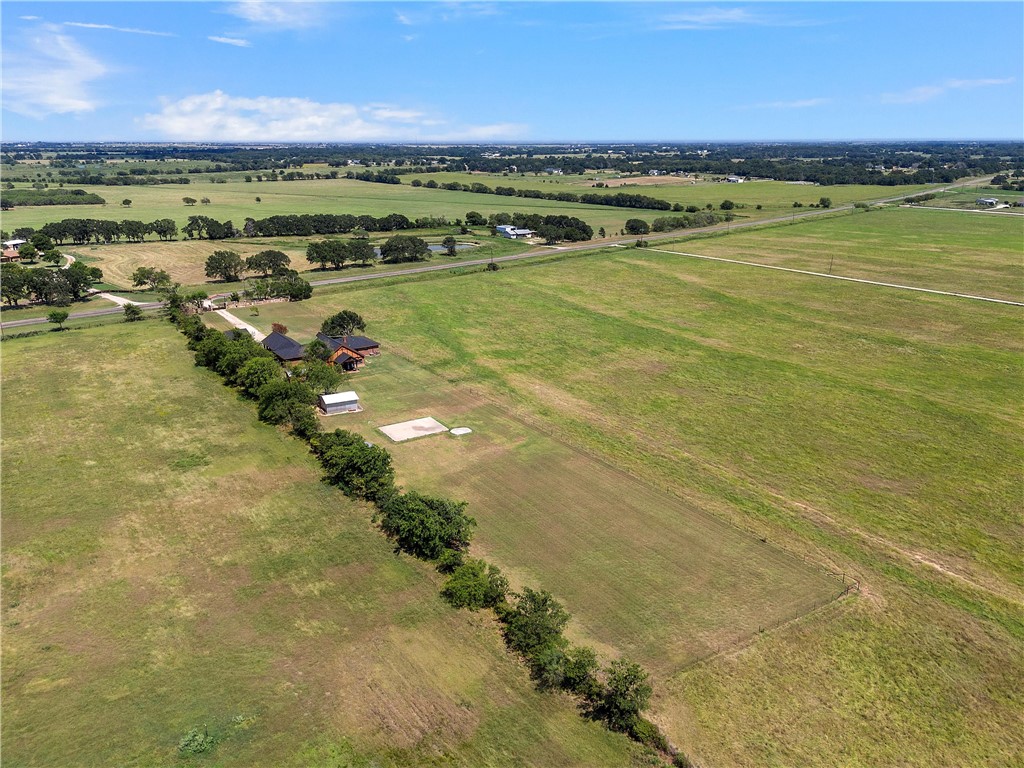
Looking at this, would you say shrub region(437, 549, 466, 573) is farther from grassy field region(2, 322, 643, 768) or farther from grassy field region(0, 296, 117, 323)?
grassy field region(0, 296, 117, 323)

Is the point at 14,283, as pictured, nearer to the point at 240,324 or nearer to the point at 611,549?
the point at 240,324

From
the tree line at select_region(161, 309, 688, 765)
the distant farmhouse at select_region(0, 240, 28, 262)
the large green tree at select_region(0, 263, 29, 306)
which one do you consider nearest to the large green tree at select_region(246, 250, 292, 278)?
the large green tree at select_region(0, 263, 29, 306)

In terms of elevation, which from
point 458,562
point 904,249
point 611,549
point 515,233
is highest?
point 515,233

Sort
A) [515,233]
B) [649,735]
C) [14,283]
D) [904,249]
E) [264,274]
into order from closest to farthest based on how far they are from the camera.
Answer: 1. [649,735]
2. [14,283]
3. [264,274]
4. [904,249]
5. [515,233]

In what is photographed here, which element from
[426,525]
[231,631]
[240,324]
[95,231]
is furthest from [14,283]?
[426,525]

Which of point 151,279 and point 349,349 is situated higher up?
point 151,279

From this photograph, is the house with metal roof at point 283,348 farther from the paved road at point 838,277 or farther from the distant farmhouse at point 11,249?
the paved road at point 838,277

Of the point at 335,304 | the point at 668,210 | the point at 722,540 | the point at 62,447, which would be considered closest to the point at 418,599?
the point at 722,540

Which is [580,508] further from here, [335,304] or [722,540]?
[335,304]
